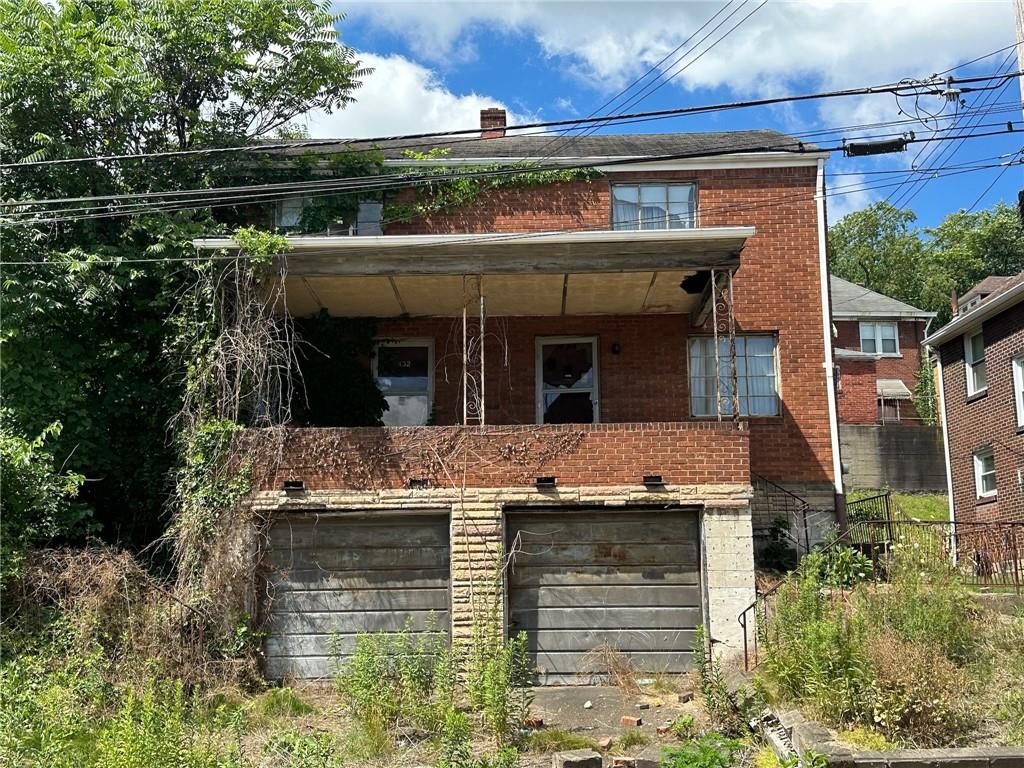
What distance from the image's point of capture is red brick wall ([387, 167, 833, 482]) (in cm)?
1641

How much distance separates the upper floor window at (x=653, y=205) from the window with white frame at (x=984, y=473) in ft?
30.9

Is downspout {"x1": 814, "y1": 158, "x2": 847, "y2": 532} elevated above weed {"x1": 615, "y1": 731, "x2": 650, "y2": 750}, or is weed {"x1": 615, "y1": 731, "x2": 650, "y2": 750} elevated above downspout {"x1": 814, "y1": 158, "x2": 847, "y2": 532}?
downspout {"x1": 814, "y1": 158, "x2": 847, "y2": 532}

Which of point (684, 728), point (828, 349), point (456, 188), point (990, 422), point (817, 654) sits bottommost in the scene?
point (684, 728)

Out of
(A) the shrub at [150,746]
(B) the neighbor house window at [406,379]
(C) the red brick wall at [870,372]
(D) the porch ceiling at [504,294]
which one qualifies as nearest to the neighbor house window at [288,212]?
(D) the porch ceiling at [504,294]

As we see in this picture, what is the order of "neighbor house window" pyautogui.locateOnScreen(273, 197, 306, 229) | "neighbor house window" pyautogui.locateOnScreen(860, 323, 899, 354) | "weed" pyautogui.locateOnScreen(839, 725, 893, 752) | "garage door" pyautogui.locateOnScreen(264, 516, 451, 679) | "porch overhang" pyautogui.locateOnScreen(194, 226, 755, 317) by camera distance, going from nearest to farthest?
"weed" pyautogui.locateOnScreen(839, 725, 893, 752) < "garage door" pyautogui.locateOnScreen(264, 516, 451, 679) < "porch overhang" pyautogui.locateOnScreen(194, 226, 755, 317) < "neighbor house window" pyautogui.locateOnScreen(273, 197, 306, 229) < "neighbor house window" pyautogui.locateOnScreen(860, 323, 899, 354)

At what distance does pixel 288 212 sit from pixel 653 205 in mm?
6384

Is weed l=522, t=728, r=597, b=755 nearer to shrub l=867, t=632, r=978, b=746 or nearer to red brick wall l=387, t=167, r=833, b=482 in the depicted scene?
shrub l=867, t=632, r=978, b=746

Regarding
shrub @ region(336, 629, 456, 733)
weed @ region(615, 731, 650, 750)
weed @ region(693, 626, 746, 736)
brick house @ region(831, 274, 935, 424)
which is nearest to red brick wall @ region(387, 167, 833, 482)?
shrub @ region(336, 629, 456, 733)

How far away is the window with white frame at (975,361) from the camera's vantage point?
21.8 m

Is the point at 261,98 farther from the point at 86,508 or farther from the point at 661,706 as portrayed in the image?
the point at 661,706

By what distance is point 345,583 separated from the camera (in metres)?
13.0

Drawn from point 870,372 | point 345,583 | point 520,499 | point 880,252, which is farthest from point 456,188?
point 880,252

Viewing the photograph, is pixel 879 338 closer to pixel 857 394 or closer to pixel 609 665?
pixel 857 394

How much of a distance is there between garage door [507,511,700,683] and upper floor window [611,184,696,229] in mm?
6208
